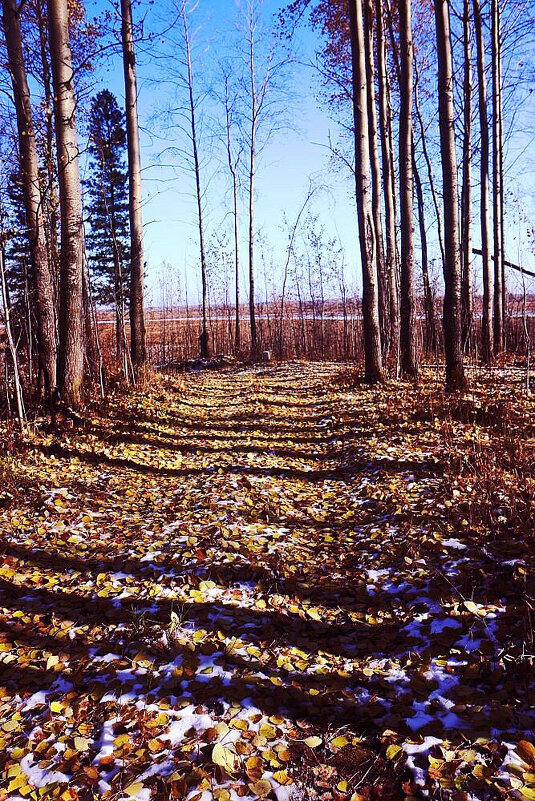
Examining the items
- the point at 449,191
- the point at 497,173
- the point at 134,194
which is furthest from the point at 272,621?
the point at 497,173

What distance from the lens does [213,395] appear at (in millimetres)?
11922

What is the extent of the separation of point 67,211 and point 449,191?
6.46 metres

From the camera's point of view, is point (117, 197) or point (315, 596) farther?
point (117, 197)

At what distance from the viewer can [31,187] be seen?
8.09 m

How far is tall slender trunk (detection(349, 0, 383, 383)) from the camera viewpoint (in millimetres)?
9562

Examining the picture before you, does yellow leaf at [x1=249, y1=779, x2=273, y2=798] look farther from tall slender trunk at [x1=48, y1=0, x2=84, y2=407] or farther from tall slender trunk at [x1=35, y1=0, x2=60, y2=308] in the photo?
tall slender trunk at [x1=35, y1=0, x2=60, y2=308]

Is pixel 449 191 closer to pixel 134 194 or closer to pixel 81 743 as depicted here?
pixel 134 194

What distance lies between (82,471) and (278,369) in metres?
11.3

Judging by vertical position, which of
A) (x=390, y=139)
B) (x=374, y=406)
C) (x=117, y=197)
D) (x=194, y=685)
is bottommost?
(x=194, y=685)

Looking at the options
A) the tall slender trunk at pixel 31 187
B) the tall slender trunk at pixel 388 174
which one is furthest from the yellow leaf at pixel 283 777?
the tall slender trunk at pixel 388 174

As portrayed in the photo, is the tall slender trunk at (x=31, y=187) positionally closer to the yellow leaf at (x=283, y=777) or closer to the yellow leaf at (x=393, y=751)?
the yellow leaf at (x=283, y=777)

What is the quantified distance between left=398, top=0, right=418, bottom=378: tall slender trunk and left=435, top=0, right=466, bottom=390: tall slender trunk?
4.49ft

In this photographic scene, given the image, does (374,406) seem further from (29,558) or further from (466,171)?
(466,171)

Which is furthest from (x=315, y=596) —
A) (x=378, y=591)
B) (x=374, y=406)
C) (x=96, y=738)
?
(x=374, y=406)
